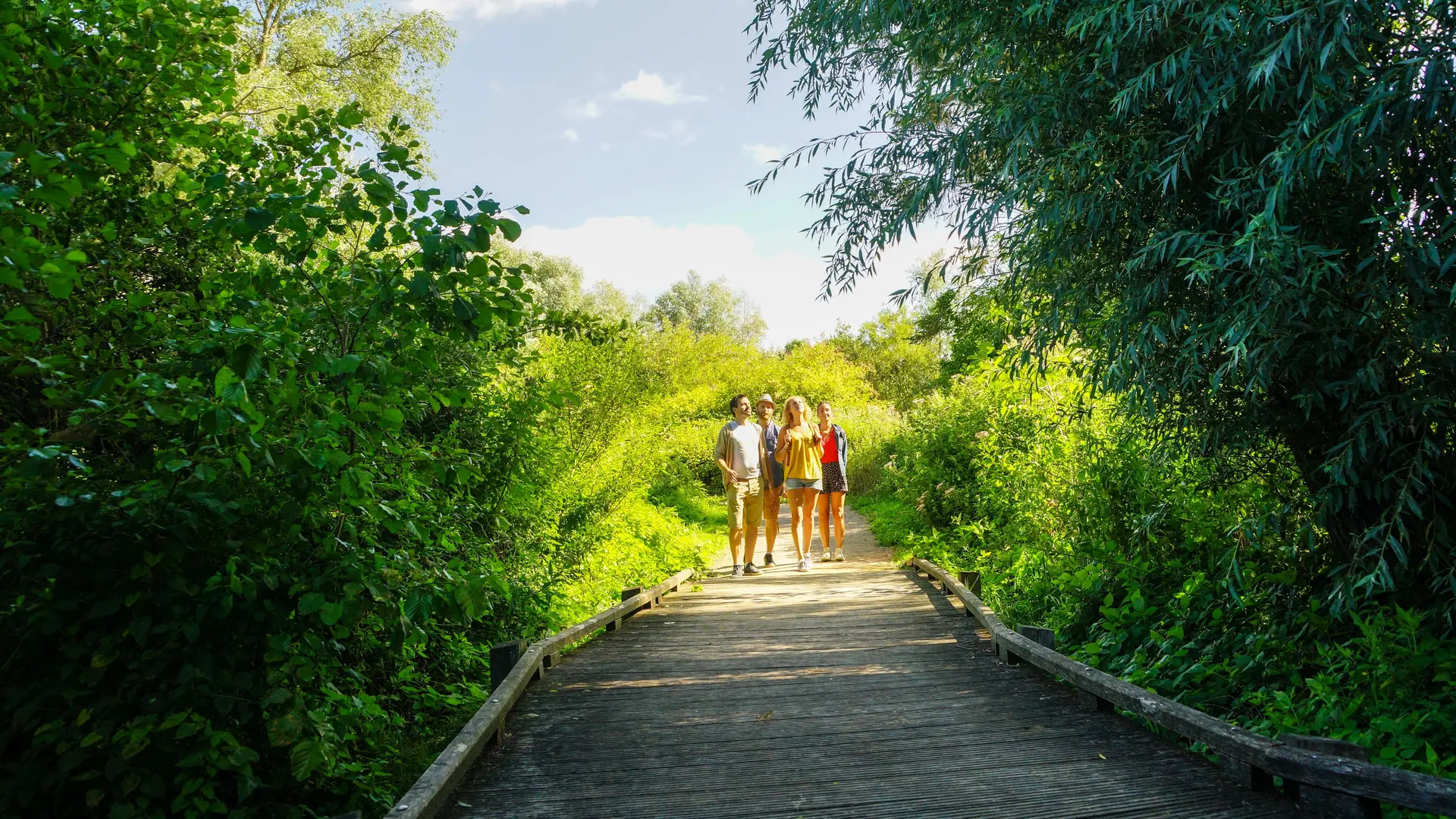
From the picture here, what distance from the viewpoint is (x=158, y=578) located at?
3.36 metres

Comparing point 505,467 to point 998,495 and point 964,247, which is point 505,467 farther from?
point 998,495

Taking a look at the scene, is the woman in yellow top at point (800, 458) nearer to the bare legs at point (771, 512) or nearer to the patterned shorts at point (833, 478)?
the patterned shorts at point (833, 478)

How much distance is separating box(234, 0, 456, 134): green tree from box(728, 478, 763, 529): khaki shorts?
11.5 metres

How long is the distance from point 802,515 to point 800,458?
0.79 m

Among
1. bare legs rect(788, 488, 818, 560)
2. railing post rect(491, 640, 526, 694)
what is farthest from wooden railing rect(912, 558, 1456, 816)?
bare legs rect(788, 488, 818, 560)

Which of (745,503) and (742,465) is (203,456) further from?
(745,503)

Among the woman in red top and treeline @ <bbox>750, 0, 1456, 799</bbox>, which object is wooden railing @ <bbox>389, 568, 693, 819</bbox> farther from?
the woman in red top

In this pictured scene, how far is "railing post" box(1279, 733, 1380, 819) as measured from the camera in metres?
2.93

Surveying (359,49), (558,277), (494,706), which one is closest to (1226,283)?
(494,706)

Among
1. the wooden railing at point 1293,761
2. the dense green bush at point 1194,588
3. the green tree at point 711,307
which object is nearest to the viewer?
the wooden railing at point 1293,761

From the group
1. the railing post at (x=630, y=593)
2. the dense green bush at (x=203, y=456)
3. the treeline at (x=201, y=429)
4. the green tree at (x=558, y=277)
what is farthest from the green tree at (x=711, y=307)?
the dense green bush at (x=203, y=456)

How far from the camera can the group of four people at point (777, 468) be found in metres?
10.1

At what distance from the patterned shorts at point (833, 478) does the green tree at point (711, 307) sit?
170 feet

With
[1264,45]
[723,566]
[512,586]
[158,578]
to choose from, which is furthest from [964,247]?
[723,566]
